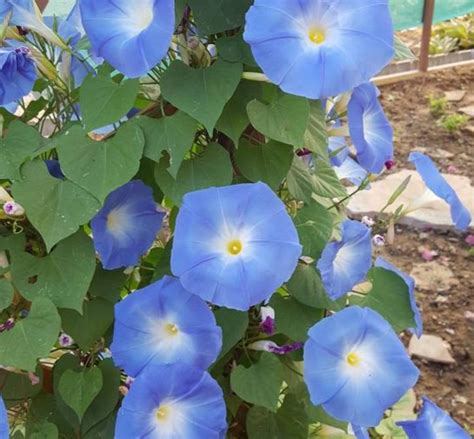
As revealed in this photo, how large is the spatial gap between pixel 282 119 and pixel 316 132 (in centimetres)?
9

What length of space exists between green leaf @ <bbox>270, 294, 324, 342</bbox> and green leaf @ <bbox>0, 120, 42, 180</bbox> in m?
0.39

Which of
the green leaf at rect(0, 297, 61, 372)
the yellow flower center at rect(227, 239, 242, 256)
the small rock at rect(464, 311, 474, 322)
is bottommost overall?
the small rock at rect(464, 311, 474, 322)

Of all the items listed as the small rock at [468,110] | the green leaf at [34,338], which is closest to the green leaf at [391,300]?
the green leaf at [34,338]

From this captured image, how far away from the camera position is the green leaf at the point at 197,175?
3.33 ft

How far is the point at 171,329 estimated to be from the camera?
1029 mm

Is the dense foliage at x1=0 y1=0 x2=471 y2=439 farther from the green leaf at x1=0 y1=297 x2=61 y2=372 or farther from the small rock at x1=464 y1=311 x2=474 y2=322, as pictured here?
the small rock at x1=464 y1=311 x2=474 y2=322

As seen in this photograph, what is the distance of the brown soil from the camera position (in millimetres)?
2326

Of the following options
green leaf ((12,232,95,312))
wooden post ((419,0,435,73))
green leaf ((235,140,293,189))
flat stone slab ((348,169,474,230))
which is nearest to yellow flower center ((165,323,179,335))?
green leaf ((12,232,95,312))

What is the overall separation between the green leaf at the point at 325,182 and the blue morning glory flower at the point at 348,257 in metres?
0.05

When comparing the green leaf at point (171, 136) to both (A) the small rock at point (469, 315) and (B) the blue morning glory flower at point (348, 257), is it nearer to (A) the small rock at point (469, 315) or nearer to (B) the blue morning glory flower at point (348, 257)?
(B) the blue morning glory flower at point (348, 257)

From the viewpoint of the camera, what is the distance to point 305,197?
3.66ft

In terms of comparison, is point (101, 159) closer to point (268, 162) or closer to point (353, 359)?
point (268, 162)

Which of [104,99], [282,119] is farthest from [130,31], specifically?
[282,119]

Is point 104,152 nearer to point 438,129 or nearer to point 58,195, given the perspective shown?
point 58,195
